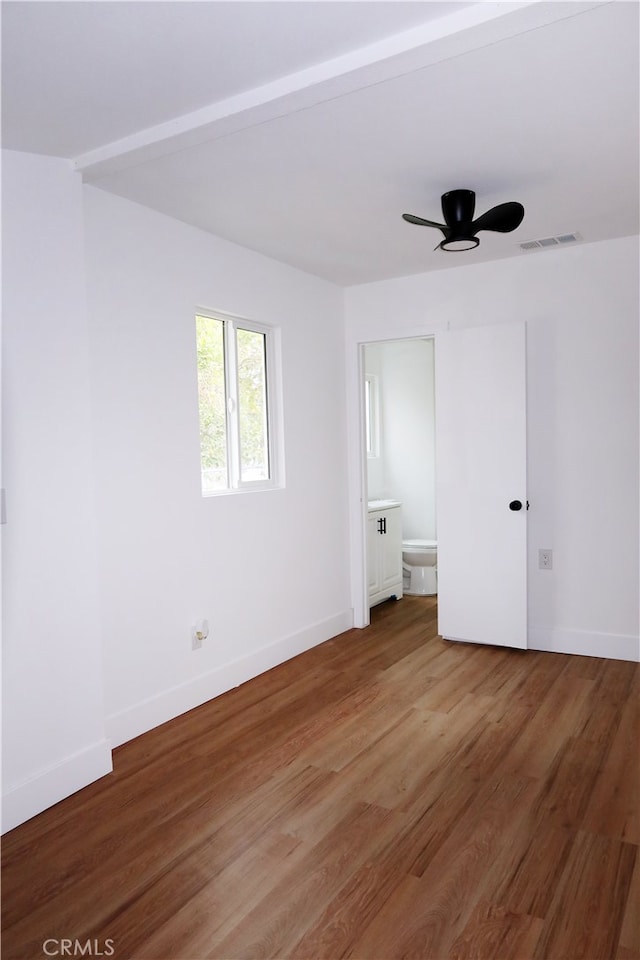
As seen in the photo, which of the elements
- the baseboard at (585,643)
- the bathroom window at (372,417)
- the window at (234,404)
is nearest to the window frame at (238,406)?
the window at (234,404)

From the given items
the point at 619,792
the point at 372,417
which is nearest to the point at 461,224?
the point at 619,792

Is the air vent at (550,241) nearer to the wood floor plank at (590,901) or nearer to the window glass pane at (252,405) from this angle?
the window glass pane at (252,405)

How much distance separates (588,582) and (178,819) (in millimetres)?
2919

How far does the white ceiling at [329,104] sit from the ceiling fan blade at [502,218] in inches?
7.2

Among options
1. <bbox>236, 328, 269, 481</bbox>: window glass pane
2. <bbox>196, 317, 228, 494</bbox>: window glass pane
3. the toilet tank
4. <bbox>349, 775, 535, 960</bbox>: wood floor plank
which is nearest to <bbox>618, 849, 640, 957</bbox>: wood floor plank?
<bbox>349, 775, 535, 960</bbox>: wood floor plank

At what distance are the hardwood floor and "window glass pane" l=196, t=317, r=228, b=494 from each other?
4.17 ft

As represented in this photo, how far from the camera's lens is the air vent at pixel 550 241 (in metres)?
3.99

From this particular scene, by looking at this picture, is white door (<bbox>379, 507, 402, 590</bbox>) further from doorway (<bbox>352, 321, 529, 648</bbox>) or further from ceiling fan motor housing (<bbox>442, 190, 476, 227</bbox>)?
ceiling fan motor housing (<bbox>442, 190, 476, 227</bbox>)

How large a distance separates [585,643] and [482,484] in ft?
3.93

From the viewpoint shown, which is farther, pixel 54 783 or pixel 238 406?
pixel 238 406

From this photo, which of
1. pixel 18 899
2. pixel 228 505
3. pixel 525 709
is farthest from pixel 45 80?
pixel 525 709

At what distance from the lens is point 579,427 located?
426 centimetres

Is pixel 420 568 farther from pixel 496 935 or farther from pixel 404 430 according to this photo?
pixel 496 935

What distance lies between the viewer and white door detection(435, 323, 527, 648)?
173 inches
